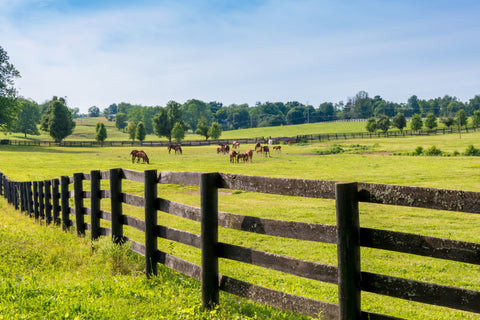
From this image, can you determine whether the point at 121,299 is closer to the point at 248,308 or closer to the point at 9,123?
the point at 248,308

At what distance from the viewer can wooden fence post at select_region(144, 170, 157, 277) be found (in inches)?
275

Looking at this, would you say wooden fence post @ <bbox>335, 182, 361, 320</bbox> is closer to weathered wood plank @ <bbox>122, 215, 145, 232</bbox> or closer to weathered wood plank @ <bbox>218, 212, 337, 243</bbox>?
weathered wood plank @ <bbox>218, 212, 337, 243</bbox>

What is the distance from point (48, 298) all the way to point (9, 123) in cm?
8164

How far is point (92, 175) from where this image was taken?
30.8 feet

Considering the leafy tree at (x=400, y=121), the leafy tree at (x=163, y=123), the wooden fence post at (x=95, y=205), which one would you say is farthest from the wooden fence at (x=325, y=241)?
the leafy tree at (x=400, y=121)

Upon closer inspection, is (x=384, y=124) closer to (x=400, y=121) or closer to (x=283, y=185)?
(x=400, y=121)

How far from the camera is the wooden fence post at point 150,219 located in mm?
6980

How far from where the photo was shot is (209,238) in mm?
5668

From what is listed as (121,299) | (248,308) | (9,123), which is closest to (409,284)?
(248,308)

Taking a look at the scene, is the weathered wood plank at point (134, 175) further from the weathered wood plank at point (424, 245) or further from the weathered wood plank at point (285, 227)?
the weathered wood plank at point (424, 245)

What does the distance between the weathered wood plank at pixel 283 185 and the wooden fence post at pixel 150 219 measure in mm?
1707

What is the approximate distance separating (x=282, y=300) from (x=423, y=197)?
2.04 metres

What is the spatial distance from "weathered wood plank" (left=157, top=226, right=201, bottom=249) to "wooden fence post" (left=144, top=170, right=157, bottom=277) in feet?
0.48

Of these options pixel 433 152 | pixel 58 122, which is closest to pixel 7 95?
pixel 58 122
